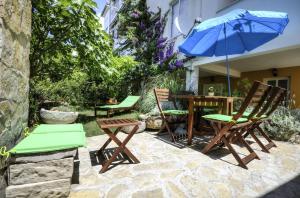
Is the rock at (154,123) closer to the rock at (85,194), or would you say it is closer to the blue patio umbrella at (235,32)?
the blue patio umbrella at (235,32)

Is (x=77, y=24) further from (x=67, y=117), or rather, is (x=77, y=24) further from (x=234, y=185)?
(x=234, y=185)

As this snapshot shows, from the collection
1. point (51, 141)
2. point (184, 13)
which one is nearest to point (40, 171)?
point (51, 141)

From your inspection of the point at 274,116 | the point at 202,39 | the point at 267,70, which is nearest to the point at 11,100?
the point at 202,39

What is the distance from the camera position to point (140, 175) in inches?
94.9

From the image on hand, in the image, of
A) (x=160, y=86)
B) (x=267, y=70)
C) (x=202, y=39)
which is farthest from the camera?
(x=267, y=70)

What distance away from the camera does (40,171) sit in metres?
1.72

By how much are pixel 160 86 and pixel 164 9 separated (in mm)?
4266

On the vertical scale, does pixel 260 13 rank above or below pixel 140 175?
above

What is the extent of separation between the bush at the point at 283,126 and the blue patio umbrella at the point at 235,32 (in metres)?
1.41

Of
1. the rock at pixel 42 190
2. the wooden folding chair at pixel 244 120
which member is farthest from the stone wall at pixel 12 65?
the wooden folding chair at pixel 244 120

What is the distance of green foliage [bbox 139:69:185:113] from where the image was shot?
664 centimetres

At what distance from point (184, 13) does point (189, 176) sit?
23.1ft

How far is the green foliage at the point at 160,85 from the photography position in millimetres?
6637

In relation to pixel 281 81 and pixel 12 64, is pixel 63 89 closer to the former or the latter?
pixel 12 64
